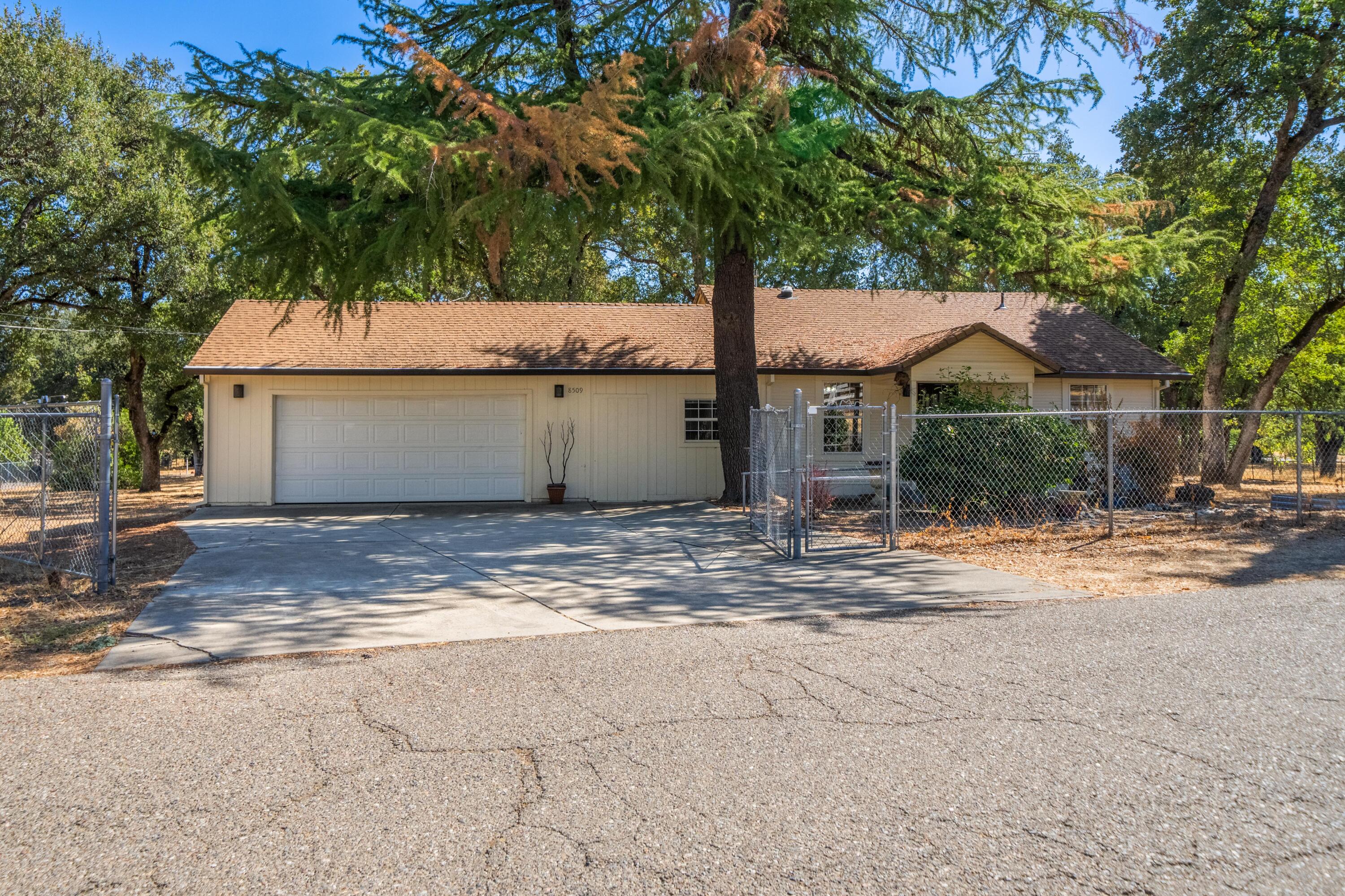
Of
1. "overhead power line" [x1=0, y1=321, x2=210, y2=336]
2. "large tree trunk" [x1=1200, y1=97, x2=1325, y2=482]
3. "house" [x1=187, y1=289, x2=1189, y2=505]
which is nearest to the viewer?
"house" [x1=187, y1=289, x2=1189, y2=505]

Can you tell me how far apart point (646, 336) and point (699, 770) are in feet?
48.0

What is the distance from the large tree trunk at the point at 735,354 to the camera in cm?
1413

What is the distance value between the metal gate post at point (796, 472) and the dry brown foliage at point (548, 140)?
3.16 meters

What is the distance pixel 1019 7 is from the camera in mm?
12406

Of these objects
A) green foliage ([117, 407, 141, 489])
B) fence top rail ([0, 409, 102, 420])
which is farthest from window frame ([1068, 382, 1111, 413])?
green foliage ([117, 407, 141, 489])

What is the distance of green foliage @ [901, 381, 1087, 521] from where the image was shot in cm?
1203

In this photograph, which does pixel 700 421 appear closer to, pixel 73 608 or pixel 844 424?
pixel 844 424

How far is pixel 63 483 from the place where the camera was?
550 inches

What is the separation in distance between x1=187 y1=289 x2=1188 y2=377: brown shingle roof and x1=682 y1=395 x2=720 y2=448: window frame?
71 cm

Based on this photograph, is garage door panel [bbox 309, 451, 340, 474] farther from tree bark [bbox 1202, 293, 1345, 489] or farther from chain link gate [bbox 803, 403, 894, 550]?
tree bark [bbox 1202, 293, 1345, 489]

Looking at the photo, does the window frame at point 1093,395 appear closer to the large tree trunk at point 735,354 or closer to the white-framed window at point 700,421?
the white-framed window at point 700,421

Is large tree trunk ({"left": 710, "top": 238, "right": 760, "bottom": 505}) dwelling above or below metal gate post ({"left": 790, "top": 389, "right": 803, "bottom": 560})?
above

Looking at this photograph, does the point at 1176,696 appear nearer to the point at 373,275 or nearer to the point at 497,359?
the point at 373,275

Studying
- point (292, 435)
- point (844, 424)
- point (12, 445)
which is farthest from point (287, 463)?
point (844, 424)
